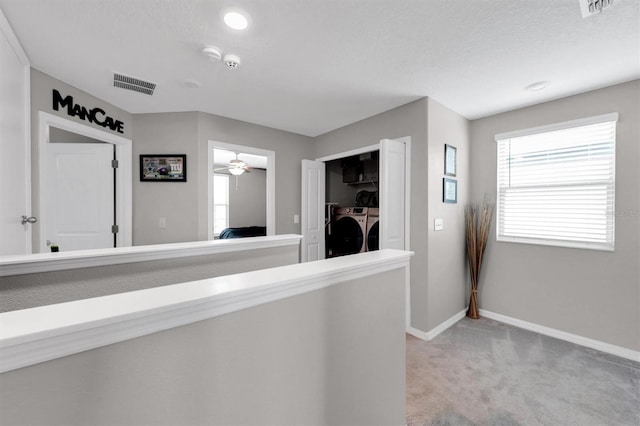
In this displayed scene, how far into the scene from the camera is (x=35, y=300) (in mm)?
1223

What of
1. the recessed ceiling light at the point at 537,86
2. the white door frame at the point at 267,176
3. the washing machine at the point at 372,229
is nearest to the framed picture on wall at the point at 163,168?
the white door frame at the point at 267,176

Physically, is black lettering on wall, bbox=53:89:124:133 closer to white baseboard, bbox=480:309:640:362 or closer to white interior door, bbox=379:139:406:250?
white interior door, bbox=379:139:406:250

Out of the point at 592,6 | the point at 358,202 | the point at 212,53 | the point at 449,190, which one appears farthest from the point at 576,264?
the point at 212,53

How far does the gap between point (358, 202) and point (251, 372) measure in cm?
353

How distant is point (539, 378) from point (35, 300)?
3216mm

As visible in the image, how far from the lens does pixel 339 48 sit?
1.76m

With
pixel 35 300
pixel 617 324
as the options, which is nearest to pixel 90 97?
pixel 35 300

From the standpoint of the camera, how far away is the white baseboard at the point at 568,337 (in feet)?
7.15

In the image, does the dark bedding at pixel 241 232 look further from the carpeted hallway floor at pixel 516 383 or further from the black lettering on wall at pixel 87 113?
the carpeted hallway floor at pixel 516 383

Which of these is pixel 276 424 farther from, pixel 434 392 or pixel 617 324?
pixel 617 324

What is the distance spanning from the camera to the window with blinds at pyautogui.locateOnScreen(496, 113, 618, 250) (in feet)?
7.59

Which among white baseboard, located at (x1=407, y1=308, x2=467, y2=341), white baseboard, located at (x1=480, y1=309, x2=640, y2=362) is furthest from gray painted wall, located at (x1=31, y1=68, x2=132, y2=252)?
white baseboard, located at (x1=480, y1=309, x2=640, y2=362)

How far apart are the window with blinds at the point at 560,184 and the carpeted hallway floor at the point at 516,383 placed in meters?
1.03

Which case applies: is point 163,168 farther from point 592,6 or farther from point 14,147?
point 592,6
